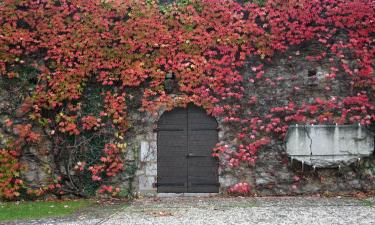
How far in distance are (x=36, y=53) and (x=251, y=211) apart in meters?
5.15

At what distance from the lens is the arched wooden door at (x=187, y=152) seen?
8109mm

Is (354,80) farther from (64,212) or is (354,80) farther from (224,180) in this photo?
(64,212)

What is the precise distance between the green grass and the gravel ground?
20.8 inches

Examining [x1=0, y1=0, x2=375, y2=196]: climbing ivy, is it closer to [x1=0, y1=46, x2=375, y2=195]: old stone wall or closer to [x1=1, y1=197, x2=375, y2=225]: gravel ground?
[x1=0, y1=46, x2=375, y2=195]: old stone wall

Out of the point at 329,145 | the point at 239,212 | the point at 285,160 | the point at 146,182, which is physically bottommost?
the point at 239,212

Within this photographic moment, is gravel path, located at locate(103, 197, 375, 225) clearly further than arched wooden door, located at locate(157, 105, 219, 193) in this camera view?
No

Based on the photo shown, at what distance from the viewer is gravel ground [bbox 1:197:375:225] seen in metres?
5.80

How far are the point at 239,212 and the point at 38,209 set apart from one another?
3374 millimetres

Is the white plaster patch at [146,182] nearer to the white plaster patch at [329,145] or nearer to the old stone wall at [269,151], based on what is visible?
the old stone wall at [269,151]

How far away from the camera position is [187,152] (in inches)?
321

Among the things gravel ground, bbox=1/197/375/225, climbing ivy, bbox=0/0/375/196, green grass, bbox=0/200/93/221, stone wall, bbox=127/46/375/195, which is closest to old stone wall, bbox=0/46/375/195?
stone wall, bbox=127/46/375/195

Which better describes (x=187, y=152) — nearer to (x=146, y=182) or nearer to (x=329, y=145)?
(x=146, y=182)

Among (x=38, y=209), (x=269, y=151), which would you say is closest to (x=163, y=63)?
(x=269, y=151)

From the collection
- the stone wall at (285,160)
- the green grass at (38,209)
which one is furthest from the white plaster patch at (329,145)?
the green grass at (38,209)
